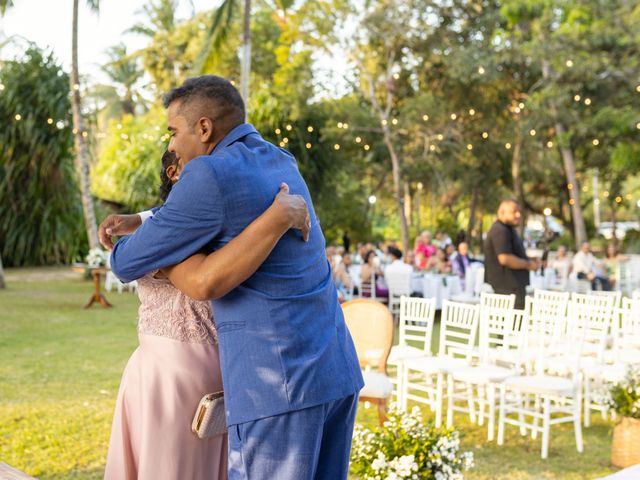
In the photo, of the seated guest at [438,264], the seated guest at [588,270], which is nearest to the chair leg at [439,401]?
the seated guest at [438,264]

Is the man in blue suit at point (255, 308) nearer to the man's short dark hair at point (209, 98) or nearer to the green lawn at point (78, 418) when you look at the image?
the man's short dark hair at point (209, 98)

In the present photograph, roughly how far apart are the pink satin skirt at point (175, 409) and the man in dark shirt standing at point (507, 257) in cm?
570

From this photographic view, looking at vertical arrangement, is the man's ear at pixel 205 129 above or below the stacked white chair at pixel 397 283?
above

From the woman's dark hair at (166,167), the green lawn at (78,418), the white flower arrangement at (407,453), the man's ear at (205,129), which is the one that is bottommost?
the green lawn at (78,418)

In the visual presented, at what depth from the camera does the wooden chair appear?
5.63 metres

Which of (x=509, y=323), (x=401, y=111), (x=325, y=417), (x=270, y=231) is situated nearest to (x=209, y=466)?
(x=325, y=417)

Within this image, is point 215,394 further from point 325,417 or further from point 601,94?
point 601,94

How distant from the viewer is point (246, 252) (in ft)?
6.23

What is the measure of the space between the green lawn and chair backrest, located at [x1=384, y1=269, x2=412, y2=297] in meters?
4.06

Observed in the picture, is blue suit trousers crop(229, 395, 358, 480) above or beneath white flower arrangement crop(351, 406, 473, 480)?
above

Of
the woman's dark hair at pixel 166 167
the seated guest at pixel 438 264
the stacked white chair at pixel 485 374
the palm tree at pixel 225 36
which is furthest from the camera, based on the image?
the palm tree at pixel 225 36

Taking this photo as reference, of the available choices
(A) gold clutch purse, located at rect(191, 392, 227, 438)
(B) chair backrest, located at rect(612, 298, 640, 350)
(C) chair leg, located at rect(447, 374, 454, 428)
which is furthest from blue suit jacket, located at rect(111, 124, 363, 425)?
(B) chair backrest, located at rect(612, 298, 640, 350)

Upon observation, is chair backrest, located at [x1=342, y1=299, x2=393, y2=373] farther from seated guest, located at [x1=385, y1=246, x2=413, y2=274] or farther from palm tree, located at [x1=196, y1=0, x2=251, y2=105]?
palm tree, located at [x1=196, y1=0, x2=251, y2=105]

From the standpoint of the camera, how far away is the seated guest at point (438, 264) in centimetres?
1499
